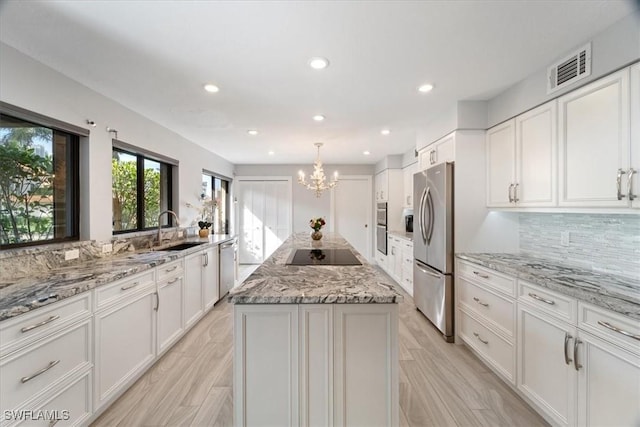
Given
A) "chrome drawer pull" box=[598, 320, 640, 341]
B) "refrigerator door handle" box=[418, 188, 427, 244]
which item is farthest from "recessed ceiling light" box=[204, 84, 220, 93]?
"chrome drawer pull" box=[598, 320, 640, 341]

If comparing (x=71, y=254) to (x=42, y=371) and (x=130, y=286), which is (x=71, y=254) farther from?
(x=42, y=371)

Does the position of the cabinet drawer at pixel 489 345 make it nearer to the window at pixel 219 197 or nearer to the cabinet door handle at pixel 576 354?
the cabinet door handle at pixel 576 354

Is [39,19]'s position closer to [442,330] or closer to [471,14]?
[471,14]

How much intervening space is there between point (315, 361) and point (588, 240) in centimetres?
227

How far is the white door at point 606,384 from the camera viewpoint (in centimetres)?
131

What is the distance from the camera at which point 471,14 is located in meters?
1.54

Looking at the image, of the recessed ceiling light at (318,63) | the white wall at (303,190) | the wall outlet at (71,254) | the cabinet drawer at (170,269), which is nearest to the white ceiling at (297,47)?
the recessed ceiling light at (318,63)

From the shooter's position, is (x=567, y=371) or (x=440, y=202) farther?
(x=440, y=202)

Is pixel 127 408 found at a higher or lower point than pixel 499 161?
lower

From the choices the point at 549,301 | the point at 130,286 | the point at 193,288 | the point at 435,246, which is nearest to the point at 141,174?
the point at 193,288

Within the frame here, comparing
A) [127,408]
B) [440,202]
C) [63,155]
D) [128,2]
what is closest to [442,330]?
[440,202]

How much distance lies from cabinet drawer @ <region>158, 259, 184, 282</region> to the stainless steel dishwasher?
1.09m

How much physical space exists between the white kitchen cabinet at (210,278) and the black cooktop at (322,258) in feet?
4.39

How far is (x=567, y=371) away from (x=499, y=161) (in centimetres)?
181
